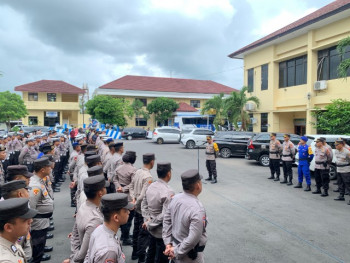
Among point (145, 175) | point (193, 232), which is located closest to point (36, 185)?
point (145, 175)

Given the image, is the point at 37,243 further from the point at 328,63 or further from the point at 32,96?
the point at 32,96

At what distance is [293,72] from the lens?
66.4ft

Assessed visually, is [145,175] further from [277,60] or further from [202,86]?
[202,86]

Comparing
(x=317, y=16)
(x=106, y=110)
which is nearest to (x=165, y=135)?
(x=106, y=110)

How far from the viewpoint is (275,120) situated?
70.6 feet

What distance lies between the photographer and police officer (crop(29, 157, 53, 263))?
12.8 feet

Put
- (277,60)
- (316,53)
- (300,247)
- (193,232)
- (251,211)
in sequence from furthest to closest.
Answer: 1. (277,60)
2. (316,53)
3. (251,211)
4. (300,247)
5. (193,232)

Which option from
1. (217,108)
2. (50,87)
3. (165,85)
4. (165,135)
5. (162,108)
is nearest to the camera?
(165,135)

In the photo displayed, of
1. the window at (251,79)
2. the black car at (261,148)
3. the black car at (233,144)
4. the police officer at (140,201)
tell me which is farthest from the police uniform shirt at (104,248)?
the window at (251,79)

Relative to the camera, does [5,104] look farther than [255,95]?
Yes

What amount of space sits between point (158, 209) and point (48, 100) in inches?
1622

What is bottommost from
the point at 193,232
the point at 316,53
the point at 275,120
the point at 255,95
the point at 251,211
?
the point at 251,211

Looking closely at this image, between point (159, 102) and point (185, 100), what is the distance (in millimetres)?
6975

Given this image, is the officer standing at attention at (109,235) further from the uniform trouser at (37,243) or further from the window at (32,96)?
the window at (32,96)
